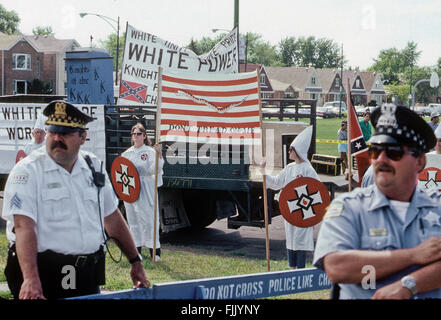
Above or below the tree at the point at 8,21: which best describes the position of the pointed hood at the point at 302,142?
below

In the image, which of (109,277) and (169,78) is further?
(169,78)

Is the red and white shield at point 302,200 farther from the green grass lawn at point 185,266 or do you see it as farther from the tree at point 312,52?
the tree at point 312,52

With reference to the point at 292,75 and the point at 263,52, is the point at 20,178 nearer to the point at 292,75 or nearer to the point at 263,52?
the point at 292,75

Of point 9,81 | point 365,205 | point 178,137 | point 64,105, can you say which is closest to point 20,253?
point 64,105

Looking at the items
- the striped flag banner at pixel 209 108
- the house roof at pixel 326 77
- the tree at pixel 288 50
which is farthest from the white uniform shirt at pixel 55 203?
the tree at pixel 288 50

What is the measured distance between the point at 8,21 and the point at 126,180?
4076 inches

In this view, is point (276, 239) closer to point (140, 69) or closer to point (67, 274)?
point (140, 69)

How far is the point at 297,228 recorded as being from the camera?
9.49 m

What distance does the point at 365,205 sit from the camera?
2926 mm

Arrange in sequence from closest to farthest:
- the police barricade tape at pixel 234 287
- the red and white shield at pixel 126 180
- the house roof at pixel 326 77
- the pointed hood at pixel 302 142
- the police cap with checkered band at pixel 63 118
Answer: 1. the police barricade tape at pixel 234 287
2. the police cap with checkered band at pixel 63 118
3. the pointed hood at pixel 302 142
4. the red and white shield at pixel 126 180
5. the house roof at pixel 326 77

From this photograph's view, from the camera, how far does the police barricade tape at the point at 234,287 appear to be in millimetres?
3938

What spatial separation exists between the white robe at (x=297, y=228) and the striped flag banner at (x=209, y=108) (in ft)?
2.05

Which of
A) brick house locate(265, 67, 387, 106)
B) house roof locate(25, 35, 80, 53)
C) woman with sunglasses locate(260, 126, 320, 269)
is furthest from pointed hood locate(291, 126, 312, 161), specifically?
brick house locate(265, 67, 387, 106)
